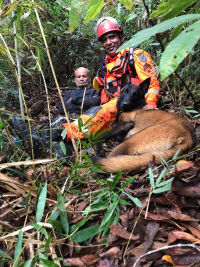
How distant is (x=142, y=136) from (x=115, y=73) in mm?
1650

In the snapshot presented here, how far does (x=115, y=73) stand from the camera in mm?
3506

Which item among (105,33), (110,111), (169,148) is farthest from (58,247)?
(105,33)

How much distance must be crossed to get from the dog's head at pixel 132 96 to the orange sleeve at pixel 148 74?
10 centimetres

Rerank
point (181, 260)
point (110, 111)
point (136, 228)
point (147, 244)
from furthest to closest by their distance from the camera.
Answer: point (110, 111) → point (136, 228) → point (147, 244) → point (181, 260)

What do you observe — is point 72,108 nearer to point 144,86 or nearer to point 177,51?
point 144,86

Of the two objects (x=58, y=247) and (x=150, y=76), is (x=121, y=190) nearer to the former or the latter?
(x=58, y=247)

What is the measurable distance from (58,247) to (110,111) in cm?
224

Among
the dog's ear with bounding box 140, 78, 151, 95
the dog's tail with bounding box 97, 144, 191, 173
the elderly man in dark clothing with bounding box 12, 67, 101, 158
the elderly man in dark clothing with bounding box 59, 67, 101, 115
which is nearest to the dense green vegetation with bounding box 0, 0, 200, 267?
the dog's tail with bounding box 97, 144, 191, 173

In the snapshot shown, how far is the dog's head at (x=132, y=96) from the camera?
Answer: 10.1ft

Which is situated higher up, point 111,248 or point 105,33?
point 105,33

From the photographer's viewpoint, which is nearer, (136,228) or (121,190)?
(136,228)

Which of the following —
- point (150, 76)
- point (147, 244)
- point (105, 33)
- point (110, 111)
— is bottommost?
point (110, 111)

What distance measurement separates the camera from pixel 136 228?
113 cm

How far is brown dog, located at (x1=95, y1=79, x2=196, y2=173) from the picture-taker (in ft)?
5.89
